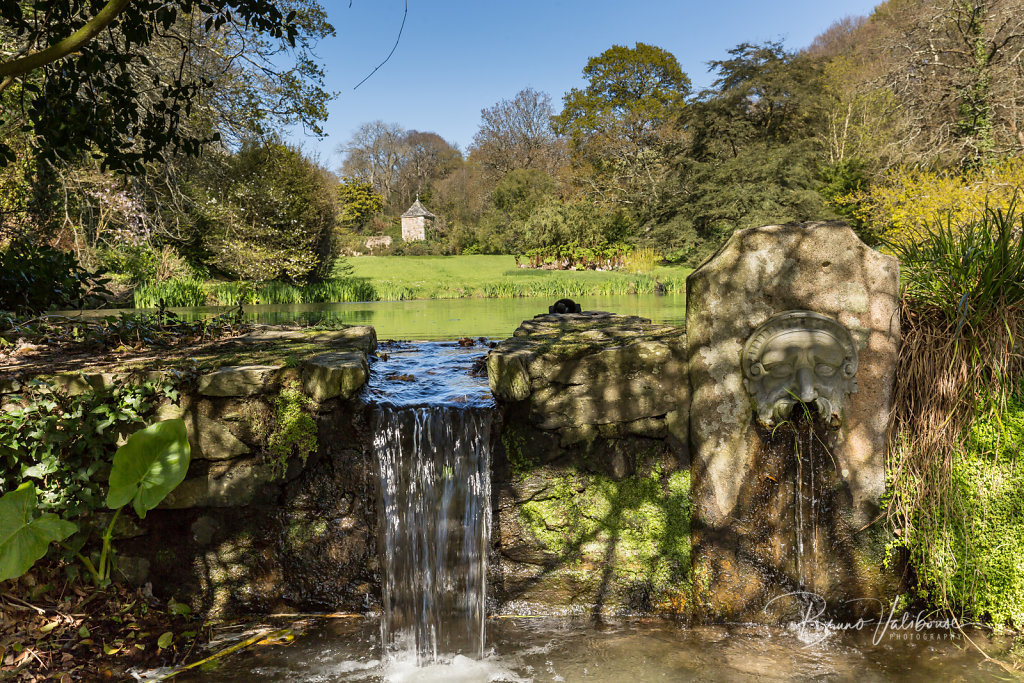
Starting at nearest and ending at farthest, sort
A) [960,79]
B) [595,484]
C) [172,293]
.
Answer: [595,484] → [172,293] → [960,79]

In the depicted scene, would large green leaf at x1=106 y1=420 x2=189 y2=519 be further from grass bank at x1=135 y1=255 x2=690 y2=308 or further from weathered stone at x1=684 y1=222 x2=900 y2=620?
grass bank at x1=135 y1=255 x2=690 y2=308

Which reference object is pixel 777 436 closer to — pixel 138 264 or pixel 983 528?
pixel 983 528

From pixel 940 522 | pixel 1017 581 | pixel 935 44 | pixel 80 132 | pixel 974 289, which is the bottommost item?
pixel 1017 581

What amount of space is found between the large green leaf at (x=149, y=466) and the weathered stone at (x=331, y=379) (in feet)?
2.13

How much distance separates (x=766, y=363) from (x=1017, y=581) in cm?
172

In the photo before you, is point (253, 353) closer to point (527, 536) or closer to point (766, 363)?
point (527, 536)

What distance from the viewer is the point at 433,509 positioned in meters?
3.44

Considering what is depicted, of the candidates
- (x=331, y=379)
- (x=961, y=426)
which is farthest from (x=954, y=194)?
(x=331, y=379)

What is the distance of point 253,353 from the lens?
12.6 ft

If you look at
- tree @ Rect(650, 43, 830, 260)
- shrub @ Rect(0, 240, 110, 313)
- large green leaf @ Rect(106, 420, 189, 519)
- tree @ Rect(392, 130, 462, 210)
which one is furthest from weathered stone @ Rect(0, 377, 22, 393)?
tree @ Rect(392, 130, 462, 210)

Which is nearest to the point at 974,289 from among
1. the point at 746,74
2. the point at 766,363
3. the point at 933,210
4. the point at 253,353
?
the point at 766,363

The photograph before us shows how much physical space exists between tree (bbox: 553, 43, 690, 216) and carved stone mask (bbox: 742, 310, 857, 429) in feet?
93.6

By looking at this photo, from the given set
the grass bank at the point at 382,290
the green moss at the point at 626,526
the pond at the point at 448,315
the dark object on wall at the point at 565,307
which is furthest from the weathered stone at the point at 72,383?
the grass bank at the point at 382,290

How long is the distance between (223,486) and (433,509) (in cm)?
115
